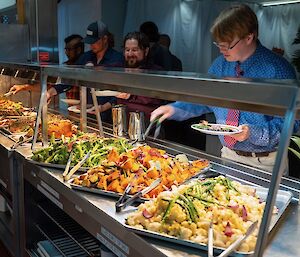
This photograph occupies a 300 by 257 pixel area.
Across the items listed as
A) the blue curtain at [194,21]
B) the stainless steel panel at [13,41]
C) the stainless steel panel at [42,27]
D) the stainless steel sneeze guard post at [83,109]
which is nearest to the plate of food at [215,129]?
the stainless steel sneeze guard post at [83,109]

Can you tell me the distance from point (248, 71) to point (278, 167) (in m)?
1.27

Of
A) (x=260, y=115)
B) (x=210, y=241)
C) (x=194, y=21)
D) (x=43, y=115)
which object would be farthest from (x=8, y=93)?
(x=194, y=21)

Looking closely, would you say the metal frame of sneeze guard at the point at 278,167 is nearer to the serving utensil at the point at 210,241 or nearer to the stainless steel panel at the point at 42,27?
the serving utensil at the point at 210,241

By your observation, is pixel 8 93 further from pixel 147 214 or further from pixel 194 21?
pixel 194 21

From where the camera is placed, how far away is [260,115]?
209 cm

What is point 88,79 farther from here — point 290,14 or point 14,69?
point 290,14

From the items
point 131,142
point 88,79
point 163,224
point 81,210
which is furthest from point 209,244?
point 131,142

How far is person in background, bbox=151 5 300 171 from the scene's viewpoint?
2057 mm

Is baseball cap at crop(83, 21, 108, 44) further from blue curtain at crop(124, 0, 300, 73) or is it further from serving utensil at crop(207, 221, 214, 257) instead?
blue curtain at crop(124, 0, 300, 73)

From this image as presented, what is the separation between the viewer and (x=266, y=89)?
3.44 ft

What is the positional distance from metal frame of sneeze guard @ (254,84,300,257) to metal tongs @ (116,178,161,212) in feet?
1.76

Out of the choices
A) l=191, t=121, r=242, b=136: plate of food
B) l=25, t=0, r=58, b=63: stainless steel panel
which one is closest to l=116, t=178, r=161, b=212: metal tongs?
l=191, t=121, r=242, b=136: plate of food

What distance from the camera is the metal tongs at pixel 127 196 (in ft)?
4.75

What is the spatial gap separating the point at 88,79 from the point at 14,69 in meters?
1.43
